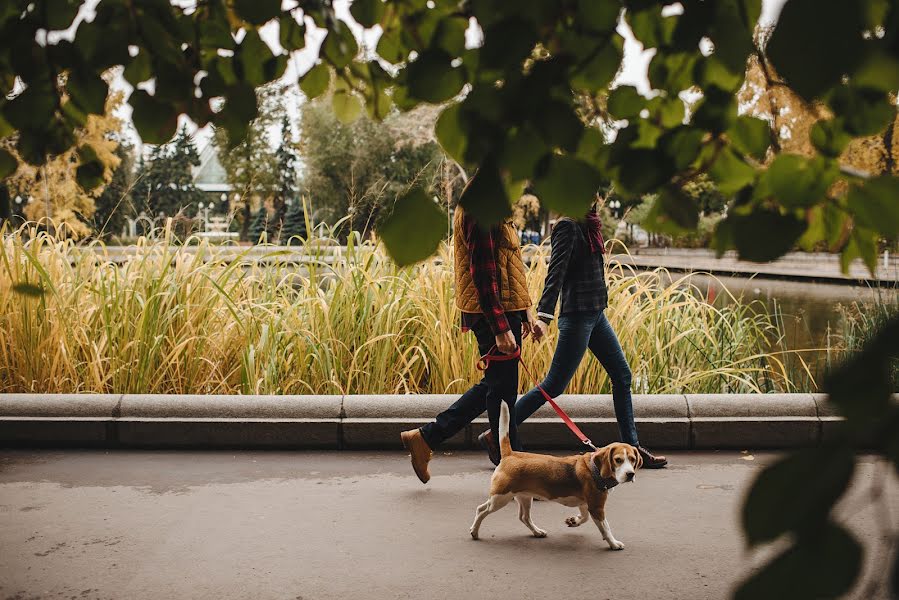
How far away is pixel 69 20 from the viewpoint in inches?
59.4

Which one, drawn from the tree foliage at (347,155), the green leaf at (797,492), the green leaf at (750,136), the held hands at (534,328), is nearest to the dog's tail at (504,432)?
the held hands at (534,328)

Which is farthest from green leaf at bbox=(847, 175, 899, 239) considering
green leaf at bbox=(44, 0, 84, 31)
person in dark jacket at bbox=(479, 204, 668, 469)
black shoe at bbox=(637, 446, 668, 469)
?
black shoe at bbox=(637, 446, 668, 469)

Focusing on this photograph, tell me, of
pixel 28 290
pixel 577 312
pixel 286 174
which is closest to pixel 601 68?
pixel 28 290

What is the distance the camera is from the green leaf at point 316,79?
1964 millimetres

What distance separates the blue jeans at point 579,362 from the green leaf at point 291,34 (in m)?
3.74

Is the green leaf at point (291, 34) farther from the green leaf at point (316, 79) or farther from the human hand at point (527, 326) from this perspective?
the human hand at point (527, 326)

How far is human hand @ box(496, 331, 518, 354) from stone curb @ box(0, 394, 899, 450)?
1461mm

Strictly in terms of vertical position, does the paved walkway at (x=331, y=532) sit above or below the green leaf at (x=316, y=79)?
below

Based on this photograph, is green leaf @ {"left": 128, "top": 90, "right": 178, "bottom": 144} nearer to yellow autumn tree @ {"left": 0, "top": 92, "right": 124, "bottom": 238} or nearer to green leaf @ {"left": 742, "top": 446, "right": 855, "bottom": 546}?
yellow autumn tree @ {"left": 0, "top": 92, "right": 124, "bottom": 238}

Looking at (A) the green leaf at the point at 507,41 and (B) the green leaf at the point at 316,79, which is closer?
(A) the green leaf at the point at 507,41

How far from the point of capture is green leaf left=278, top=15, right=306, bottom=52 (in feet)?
6.06

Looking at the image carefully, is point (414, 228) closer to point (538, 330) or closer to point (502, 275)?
point (502, 275)

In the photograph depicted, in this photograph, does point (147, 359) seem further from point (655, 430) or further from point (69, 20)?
point (69, 20)

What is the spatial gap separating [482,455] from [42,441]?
10.2ft
